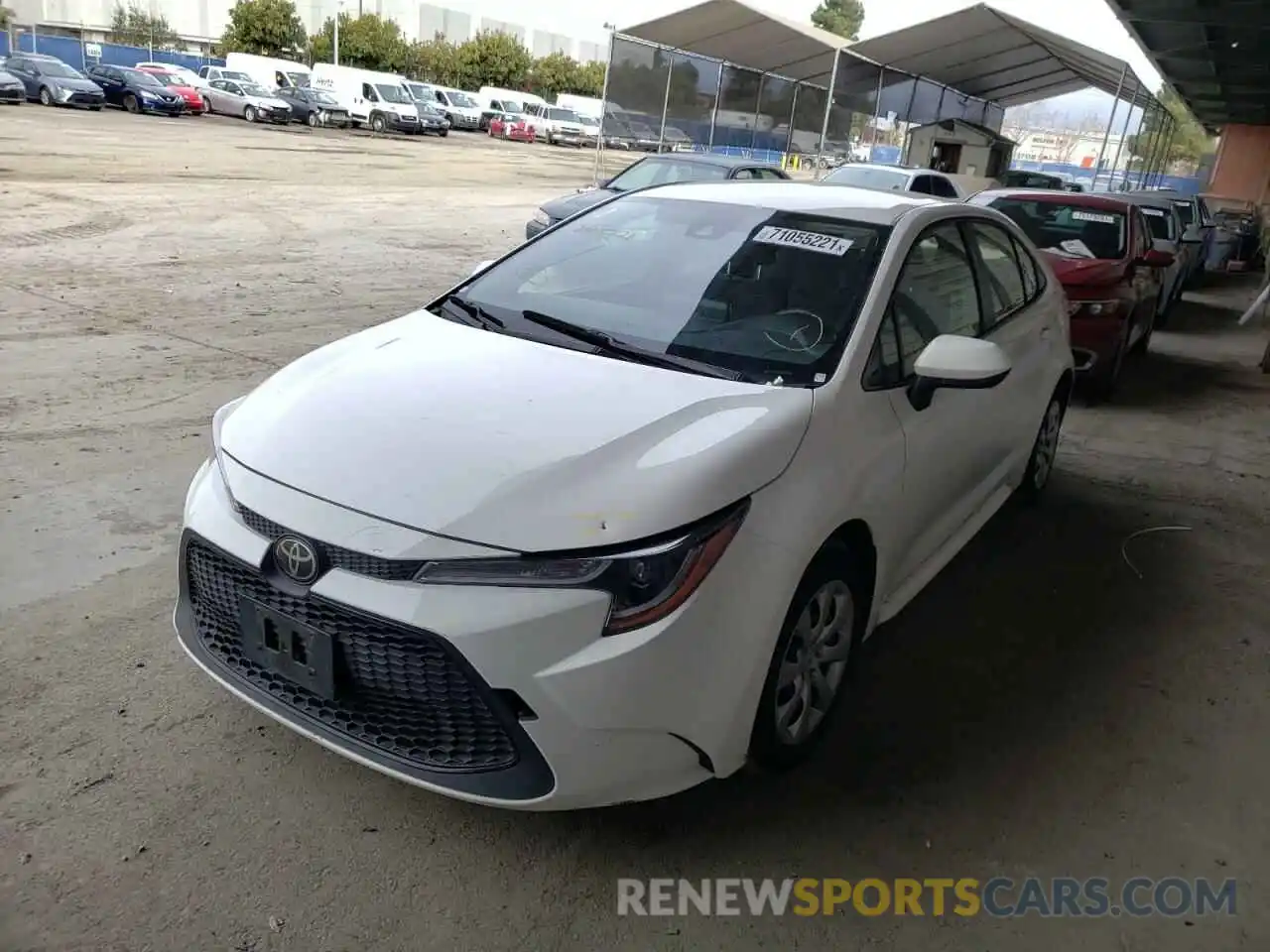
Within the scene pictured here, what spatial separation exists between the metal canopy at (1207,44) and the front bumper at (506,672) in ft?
53.9

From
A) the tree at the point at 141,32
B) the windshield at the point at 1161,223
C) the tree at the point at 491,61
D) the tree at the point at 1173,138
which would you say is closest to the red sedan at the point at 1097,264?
the windshield at the point at 1161,223

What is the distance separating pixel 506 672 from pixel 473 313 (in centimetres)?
165

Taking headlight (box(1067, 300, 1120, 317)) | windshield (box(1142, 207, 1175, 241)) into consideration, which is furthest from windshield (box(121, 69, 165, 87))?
headlight (box(1067, 300, 1120, 317))

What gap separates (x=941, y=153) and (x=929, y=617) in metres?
25.6

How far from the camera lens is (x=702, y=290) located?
3.32 meters

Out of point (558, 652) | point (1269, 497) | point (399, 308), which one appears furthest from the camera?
point (399, 308)

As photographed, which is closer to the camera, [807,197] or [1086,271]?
[807,197]

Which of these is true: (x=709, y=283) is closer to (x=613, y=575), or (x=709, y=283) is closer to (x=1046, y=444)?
(x=613, y=575)

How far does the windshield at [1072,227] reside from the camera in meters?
8.12

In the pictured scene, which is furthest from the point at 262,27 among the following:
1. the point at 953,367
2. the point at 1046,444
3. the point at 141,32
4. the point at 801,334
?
the point at 953,367

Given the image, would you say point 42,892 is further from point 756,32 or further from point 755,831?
point 756,32

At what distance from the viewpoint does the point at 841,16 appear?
9331cm

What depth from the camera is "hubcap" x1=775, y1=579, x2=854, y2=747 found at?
8.76ft

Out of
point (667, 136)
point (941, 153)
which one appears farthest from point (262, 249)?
point (941, 153)
